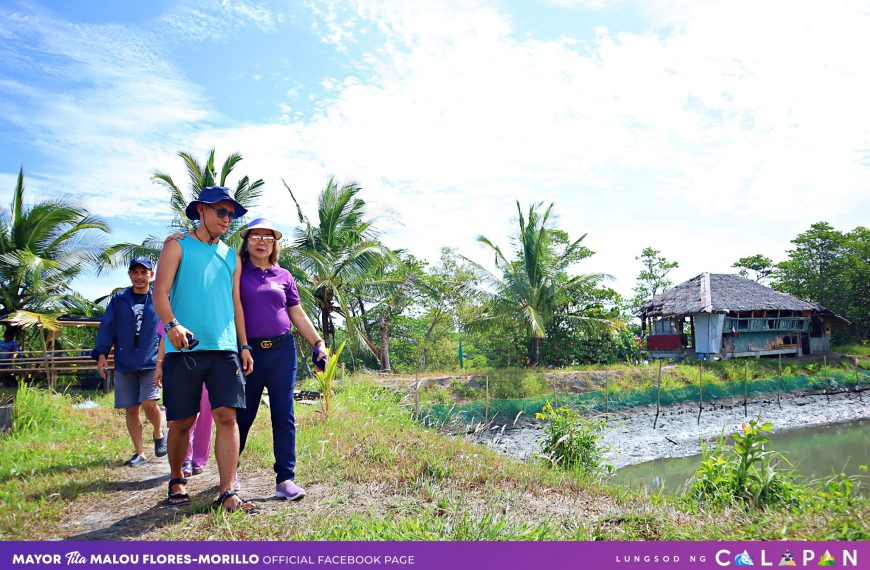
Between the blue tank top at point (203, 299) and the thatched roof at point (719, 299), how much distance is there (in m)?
21.9

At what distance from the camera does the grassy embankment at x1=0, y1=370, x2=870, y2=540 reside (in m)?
2.89

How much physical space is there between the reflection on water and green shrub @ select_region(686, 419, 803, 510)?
17.3 feet

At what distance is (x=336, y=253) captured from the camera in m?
17.1

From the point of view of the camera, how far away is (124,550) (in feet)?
8.60

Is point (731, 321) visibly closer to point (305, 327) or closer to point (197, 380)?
point (305, 327)

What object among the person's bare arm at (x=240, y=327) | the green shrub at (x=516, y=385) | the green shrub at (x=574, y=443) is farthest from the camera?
the green shrub at (x=516, y=385)

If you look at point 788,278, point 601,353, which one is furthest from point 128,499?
point 788,278

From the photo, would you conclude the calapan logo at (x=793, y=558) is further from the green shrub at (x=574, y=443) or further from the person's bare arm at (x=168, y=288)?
the green shrub at (x=574, y=443)

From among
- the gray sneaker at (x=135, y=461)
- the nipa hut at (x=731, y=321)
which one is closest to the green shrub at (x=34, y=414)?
the gray sneaker at (x=135, y=461)

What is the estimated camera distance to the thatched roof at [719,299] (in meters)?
22.7

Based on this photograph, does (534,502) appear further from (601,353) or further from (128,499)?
(601,353)

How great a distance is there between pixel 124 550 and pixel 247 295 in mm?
1439

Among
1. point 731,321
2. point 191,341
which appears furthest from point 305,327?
point 731,321

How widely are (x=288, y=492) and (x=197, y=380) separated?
2.93 ft
